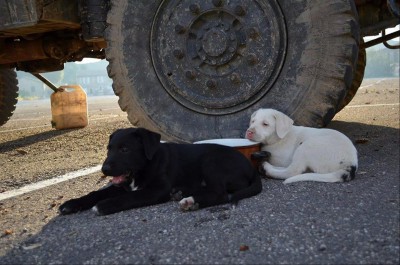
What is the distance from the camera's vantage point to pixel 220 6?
325 cm

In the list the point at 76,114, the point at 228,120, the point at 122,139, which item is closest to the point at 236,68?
the point at 228,120

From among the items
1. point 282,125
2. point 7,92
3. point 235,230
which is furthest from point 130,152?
point 7,92

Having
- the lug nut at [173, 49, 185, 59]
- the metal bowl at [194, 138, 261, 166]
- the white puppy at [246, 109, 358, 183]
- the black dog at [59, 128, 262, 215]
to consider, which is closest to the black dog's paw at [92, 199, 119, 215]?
the black dog at [59, 128, 262, 215]

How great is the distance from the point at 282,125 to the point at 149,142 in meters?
0.92

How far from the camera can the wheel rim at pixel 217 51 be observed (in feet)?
10.5

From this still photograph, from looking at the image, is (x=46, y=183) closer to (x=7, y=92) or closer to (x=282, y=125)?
(x=282, y=125)

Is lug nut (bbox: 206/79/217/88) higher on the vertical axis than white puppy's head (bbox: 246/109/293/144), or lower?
higher

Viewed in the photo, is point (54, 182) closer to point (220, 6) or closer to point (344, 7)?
point (220, 6)

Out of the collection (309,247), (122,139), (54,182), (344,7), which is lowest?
(54,182)

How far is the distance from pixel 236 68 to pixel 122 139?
1.12 metres

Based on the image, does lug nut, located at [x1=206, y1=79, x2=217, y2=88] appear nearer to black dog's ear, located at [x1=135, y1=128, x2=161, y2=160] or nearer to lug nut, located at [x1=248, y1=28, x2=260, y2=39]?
lug nut, located at [x1=248, y1=28, x2=260, y2=39]

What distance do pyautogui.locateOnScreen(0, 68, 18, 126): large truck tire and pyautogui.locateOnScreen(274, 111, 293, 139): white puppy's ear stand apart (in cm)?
503

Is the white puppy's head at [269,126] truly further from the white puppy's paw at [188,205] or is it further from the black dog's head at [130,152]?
the white puppy's paw at [188,205]

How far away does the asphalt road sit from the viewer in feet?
5.30
